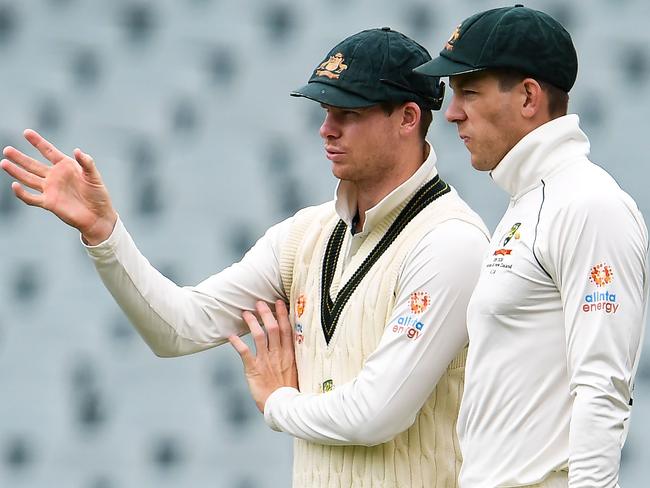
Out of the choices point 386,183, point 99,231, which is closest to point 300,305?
point 386,183

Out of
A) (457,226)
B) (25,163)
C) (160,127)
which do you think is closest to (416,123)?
(457,226)

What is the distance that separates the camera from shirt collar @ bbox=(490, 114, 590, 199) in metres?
2.68

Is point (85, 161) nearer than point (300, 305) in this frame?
Yes

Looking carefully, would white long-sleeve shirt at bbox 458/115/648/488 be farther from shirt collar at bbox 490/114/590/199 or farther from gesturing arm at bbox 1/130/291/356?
gesturing arm at bbox 1/130/291/356

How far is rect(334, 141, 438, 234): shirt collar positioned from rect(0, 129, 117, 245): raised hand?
449 millimetres

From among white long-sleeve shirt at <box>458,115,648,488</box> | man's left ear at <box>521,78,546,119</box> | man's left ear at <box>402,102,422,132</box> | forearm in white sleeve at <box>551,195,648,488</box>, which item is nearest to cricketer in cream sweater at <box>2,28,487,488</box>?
man's left ear at <box>402,102,422,132</box>

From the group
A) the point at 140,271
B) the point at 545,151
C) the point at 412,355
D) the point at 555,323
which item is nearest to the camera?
the point at 555,323

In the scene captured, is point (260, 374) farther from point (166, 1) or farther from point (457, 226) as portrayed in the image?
point (166, 1)

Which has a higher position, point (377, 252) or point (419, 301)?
point (377, 252)

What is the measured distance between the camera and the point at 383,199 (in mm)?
3125

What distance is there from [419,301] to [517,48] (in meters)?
0.54

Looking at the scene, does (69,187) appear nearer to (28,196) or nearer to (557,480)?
(28,196)

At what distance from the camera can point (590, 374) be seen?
8.12 ft

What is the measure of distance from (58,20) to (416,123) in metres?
2.06
